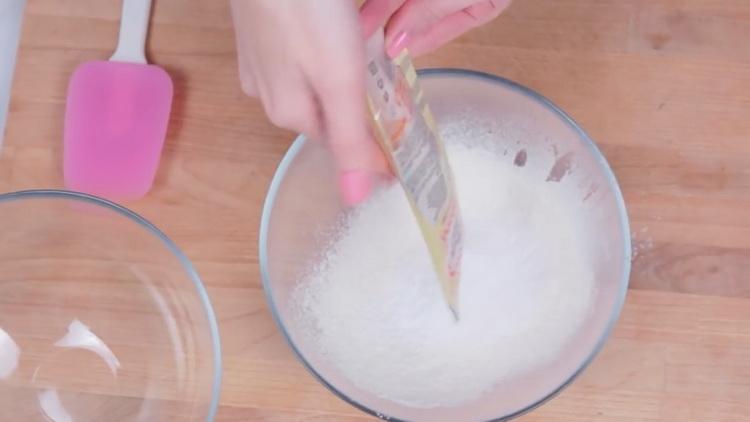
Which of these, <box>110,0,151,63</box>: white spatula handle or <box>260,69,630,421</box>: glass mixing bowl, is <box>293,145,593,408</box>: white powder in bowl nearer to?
<box>260,69,630,421</box>: glass mixing bowl

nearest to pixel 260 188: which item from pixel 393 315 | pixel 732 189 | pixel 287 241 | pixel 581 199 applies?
pixel 287 241

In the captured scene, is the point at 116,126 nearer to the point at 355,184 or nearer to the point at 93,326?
the point at 93,326

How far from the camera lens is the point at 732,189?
879 mm

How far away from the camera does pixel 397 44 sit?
0.77m

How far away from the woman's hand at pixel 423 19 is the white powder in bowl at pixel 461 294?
11 cm

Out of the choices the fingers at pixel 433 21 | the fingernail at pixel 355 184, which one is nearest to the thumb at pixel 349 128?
the fingernail at pixel 355 184

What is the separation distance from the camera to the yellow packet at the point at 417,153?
0.69 metres

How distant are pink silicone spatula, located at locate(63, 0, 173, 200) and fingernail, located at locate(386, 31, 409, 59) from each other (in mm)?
252

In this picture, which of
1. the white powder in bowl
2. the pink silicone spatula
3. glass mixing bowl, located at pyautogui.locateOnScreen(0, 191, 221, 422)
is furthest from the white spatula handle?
the white powder in bowl

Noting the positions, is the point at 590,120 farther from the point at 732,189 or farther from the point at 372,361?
the point at 372,361

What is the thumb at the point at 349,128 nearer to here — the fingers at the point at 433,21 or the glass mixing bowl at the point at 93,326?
the fingers at the point at 433,21

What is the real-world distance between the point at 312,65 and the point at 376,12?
0.16 meters

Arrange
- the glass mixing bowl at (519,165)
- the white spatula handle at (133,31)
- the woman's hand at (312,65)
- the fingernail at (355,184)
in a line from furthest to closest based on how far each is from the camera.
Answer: the white spatula handle at (133,31) < the glass mixing bowl at (519,165) < the fingernail at (355,184) < the woman's hand at (312,65)

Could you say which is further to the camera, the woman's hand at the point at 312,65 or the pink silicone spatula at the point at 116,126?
the pink silicone spatula at the point at 116,126
